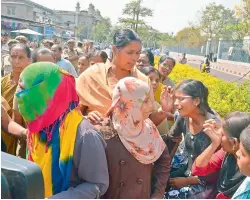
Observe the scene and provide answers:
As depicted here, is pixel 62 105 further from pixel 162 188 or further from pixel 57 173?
pixel 162 188

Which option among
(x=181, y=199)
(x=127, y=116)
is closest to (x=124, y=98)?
(x=127, y=116)

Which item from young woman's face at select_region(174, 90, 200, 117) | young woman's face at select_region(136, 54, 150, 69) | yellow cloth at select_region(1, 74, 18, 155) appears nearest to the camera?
yellow cloth at select_region(1, 74, 18, 155)

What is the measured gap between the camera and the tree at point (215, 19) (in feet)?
125

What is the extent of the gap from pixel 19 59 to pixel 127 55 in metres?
1.24

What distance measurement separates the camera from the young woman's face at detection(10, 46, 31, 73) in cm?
299

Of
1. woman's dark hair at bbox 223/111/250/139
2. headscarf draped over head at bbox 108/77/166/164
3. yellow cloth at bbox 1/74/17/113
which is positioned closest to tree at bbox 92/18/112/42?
yellow cloth at bbox 1/74/17/113

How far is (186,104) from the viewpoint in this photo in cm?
239

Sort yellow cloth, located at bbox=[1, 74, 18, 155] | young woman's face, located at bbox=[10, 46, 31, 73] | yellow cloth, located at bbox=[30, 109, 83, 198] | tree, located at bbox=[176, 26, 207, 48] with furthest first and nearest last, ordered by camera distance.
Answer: tree, located at bbox=[176, 26, 207, 48], young woman's face, located at bbox=[10, 46, 31, 73], yellow cloth, located at bbox=[1, 74, 18, 155], yellow cloth, located at bbox=[30, 109, 83, 198]

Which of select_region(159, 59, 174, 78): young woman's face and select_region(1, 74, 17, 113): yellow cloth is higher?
select_region(159, 59, 174, 78): young woman's face

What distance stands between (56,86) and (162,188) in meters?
0.85

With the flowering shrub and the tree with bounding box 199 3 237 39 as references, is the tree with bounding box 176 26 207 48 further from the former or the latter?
the flowering shrub

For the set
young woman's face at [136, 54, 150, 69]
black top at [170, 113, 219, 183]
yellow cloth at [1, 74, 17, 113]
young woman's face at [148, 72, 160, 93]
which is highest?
young woman's face at [136, 54, 150, 69]

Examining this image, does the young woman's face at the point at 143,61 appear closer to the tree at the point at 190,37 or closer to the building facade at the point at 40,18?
the building facade at the point at 40,18

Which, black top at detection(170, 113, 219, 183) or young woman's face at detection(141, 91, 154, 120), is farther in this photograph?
black top at detection(170, 113, 219, 183)
